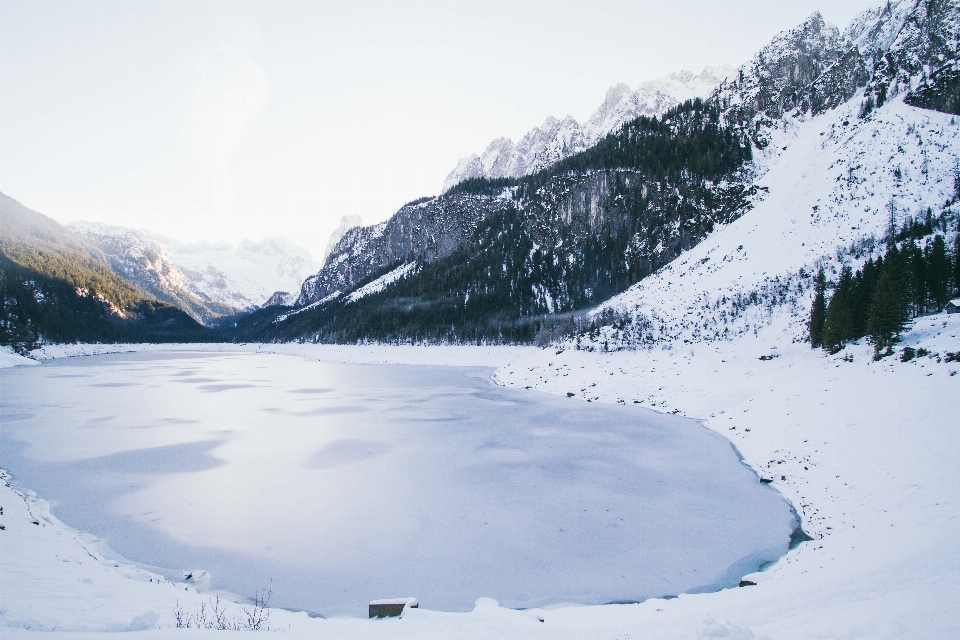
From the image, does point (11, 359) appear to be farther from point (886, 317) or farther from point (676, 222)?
point (676, 222)

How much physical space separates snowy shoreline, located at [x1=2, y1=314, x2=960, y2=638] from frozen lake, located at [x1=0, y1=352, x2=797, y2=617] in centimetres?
95

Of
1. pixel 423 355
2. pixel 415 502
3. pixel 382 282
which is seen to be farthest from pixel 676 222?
pixel 382 282

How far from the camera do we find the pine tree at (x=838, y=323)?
22297 mm

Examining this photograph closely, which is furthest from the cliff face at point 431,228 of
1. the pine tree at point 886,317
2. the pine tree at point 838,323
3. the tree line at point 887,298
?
the pine tree at point 886,317

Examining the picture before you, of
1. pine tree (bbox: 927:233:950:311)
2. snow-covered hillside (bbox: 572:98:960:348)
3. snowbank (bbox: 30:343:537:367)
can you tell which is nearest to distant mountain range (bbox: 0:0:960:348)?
snow-covered hillside (bbox: 572:98:960:348)

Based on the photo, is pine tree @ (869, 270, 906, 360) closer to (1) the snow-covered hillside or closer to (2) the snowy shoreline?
(2) the snowy shoreline

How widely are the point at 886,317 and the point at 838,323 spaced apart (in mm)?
3063

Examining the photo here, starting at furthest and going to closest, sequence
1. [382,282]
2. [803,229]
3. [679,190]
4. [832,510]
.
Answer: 1. [382,282]
2. [679,190]
3. [803,229]
4. [832,510]

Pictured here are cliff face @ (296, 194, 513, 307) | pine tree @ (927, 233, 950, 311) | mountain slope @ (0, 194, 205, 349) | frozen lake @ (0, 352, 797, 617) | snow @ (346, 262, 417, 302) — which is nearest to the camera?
frozen lake @ (0, 352, 797, 617)

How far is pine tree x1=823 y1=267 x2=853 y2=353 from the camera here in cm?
2230

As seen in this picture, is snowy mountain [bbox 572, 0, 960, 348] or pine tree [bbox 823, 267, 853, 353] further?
snowy mountain [bbox 572, 0, 960, 348]

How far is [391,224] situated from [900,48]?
148887mm

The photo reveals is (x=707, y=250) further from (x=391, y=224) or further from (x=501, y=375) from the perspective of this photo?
(x=391, y=224)

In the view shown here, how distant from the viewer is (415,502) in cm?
1130
